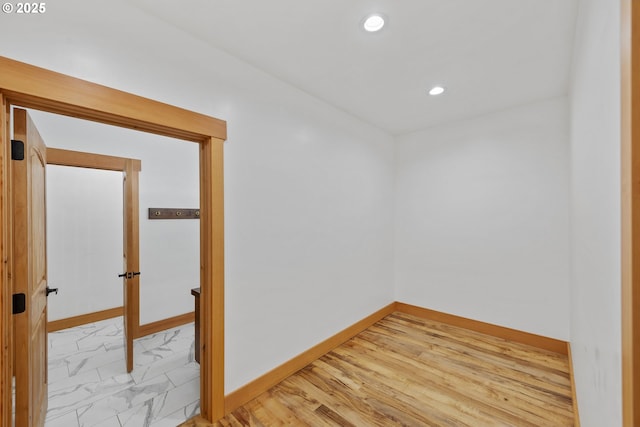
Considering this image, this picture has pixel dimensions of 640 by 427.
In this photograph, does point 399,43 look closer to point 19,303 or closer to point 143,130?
point 143,130

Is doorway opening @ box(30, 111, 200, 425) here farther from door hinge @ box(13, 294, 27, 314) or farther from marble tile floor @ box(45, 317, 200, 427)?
door hinge @ box(13, 294, 27, 314)

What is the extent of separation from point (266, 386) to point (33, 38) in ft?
8.27

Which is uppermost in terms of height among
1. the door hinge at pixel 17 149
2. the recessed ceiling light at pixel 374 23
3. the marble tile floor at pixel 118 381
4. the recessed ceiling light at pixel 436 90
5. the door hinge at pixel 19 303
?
the recessed ceiling light at pixel 374 23

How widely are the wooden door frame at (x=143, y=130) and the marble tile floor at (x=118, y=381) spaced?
0.40 meters

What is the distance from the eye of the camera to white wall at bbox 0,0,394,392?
1380 millimetres

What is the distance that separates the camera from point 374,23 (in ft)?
5.34

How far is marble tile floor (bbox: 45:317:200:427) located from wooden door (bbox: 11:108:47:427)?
402mm

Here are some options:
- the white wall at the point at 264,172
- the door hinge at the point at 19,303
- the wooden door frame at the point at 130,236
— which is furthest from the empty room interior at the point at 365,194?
the door hinge at the point at 19,303

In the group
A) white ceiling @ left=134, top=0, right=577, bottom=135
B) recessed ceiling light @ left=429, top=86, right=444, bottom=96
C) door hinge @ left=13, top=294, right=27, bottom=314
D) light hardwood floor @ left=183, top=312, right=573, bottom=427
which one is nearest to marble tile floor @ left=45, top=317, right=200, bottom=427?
light hardwood floor @ left=183, top=312, right=573, bottom=427

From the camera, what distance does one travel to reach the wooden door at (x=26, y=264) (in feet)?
4.27

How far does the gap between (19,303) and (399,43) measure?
262 centimetres

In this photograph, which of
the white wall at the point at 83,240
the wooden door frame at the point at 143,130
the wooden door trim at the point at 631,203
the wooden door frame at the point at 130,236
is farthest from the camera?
the white wall at the point at 83,240

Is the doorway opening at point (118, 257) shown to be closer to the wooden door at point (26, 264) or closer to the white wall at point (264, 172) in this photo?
the wooden door at point (26, 264)

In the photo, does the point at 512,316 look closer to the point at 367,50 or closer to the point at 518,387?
the point at 518,387
